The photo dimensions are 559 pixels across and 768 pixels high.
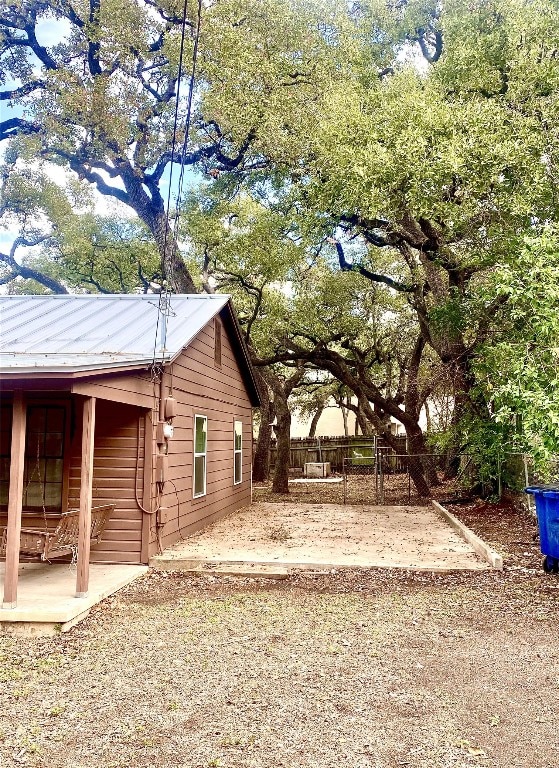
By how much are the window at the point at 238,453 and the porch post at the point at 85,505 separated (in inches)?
309

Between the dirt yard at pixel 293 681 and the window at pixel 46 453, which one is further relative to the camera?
the window at pixel 46 453

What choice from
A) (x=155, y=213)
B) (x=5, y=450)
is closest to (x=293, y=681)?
(x=5, y=450)

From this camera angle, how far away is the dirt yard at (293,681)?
3352 mm

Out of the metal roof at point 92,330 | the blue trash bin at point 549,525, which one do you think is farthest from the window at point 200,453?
the blue trash bin at point 549,525

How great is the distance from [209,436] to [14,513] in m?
6.08

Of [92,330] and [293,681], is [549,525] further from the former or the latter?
[92,330]

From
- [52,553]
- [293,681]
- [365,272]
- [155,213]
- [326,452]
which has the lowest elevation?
[293,681]

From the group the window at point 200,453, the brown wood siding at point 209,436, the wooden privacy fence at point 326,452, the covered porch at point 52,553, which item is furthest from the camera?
the wooden privacy fence at point 326,452

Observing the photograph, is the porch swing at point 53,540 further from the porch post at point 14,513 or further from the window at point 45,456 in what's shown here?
the window at point 45,456

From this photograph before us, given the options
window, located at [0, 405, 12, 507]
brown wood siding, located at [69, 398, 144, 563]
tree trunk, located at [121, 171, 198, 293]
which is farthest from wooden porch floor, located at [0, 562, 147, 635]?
tree trunk, located at [121, 171, 198, 293]

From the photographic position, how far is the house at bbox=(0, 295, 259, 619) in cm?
600

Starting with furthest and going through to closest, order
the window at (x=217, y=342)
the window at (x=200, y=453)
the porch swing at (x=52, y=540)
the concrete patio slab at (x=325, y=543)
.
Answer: the window at (x=217, y=342)
the window at (x=200, y=453)
the concrete patio slab at (x=325, y=543)
the porch swing at (x=52, y=540)

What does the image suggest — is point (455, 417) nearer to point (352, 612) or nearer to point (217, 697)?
point (352, 612)

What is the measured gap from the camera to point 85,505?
6.25 m
